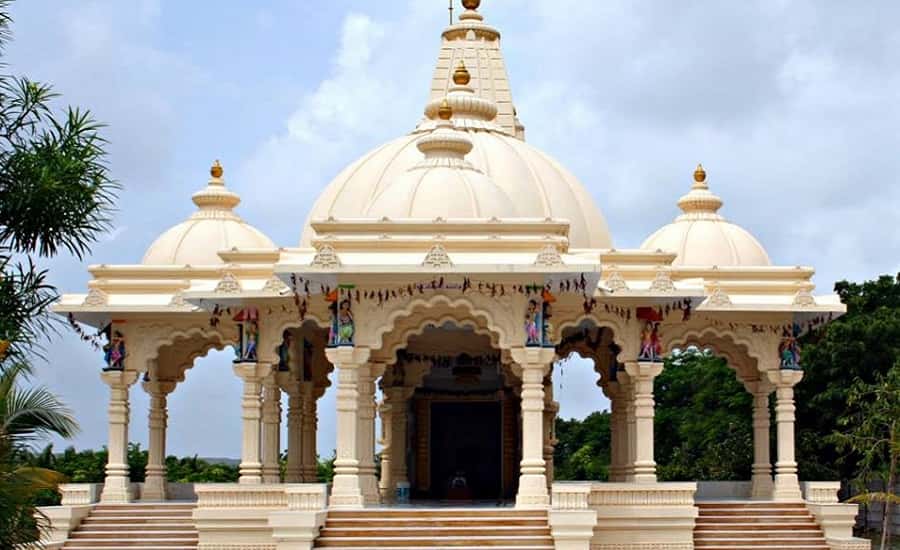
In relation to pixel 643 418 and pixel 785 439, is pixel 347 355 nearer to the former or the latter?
pixel 643 418

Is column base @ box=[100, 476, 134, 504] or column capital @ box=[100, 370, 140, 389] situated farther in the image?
column capital @ box=[100, 370, 140, 389]

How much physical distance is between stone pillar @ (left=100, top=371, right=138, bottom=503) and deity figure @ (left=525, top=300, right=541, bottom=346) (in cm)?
645

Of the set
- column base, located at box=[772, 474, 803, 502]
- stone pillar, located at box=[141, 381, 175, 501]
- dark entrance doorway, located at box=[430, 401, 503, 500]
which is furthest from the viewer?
dark entrance doorway, located at box=[430, 401, 503, 500]

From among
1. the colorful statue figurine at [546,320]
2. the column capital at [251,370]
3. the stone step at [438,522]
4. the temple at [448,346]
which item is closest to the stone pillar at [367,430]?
the temple at [448,346]

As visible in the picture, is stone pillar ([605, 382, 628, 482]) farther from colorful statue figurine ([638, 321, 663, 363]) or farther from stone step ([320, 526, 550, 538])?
stone step ([320, 526, 550, 538])

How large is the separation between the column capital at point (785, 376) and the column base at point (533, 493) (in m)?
4.97

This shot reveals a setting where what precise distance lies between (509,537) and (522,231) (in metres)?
3.91

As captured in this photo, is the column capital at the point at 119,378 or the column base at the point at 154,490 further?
the column base at the point at 154,490

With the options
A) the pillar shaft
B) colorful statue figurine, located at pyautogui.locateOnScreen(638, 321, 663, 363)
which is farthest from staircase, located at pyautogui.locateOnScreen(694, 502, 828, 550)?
the pillar shaft

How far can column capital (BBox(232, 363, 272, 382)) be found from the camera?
22.8m

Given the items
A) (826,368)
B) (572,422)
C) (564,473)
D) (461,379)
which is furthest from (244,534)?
(572,422)

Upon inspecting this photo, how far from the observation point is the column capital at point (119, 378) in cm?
2400

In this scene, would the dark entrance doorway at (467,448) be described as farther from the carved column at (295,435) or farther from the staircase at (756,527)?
the staircase at (756,527)

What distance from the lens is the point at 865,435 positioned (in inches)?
1130
